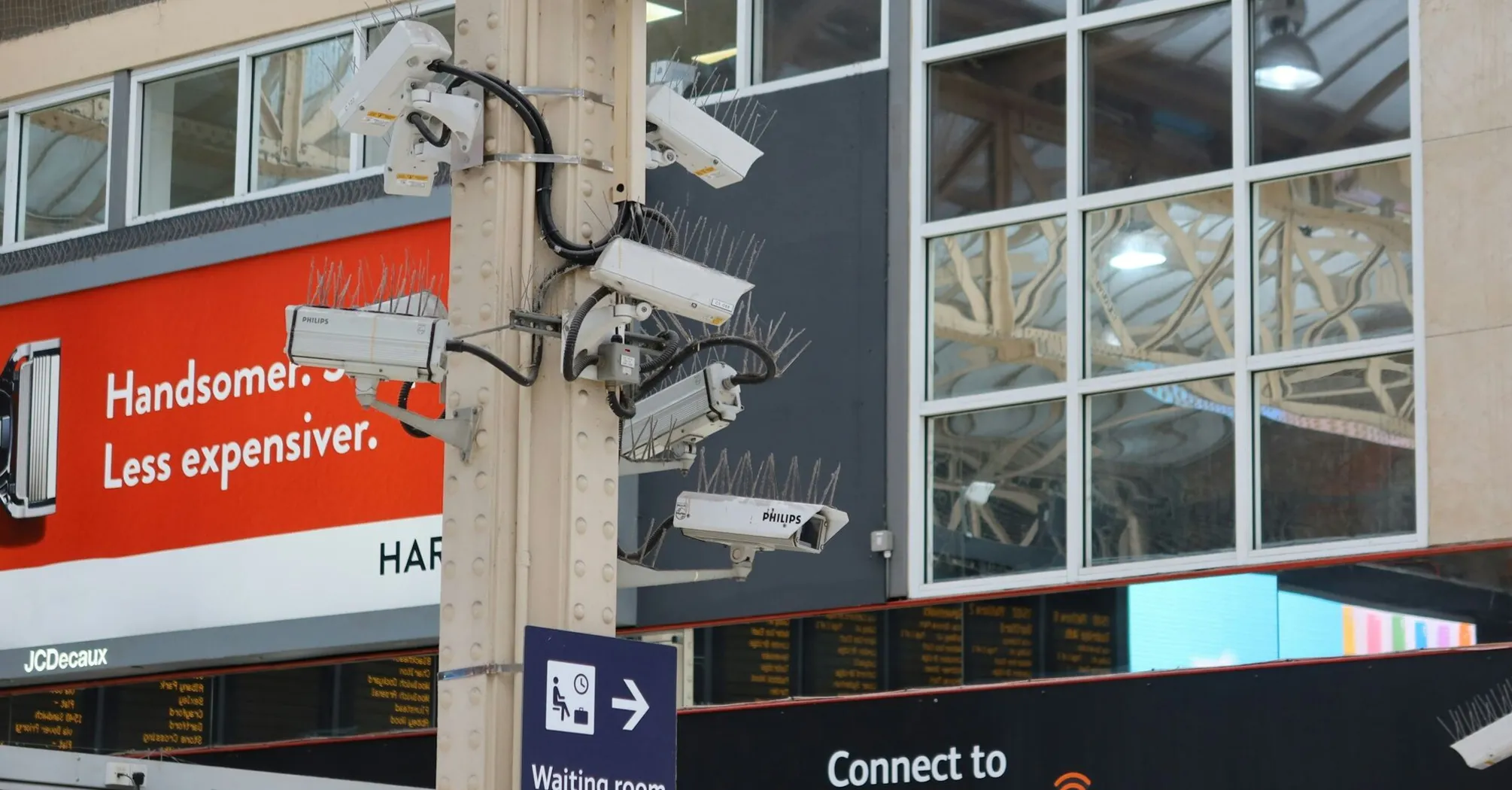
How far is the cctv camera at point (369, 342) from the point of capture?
960 cm

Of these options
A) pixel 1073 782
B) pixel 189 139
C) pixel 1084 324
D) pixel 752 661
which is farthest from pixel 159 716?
pixel 1084 324

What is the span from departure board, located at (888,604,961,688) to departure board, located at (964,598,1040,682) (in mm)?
118

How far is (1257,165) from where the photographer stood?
16844mm

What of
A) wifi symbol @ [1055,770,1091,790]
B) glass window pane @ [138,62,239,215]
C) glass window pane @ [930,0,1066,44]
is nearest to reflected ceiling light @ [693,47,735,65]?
glass window pane @ [930,0,1066,44]

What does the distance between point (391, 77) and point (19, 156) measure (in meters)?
15.8

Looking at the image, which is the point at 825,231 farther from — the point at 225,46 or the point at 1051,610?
the point at 225,46

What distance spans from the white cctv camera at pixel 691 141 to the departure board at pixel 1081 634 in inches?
277

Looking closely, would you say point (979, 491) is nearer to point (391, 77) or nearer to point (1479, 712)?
point (1479, 712)

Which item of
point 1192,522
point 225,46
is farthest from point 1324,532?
point 225,46

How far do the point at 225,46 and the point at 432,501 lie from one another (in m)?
5.38

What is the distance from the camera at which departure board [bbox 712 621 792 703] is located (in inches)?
735

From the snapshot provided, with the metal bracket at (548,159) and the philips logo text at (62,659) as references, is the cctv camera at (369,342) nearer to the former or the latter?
the metal bracket at (548,159)

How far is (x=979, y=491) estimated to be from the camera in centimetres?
1789

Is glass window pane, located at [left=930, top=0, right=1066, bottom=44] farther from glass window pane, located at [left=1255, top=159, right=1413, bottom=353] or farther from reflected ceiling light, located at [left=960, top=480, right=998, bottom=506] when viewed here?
reflected ceiling light, located at [left=960, top=480, right=998, bottom=506]
